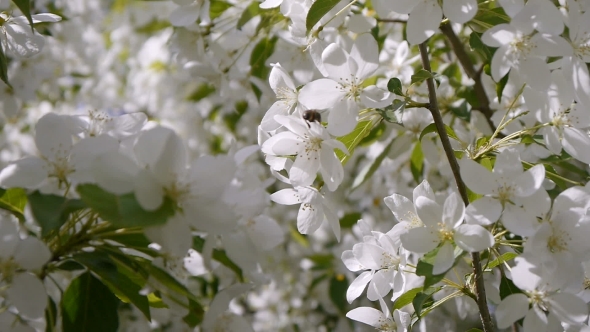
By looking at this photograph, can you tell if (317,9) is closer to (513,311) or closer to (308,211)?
(308,211)

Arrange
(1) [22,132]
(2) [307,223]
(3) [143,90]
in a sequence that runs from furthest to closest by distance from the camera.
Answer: (3) [143,90], (1) [22,132], (2) [307,223]

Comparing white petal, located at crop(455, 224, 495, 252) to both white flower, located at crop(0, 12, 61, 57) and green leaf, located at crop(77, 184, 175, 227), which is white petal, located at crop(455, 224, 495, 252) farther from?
white flower, located at crop(0, 12, 61, 57)

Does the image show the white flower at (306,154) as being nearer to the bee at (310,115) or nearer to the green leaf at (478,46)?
the bee at (310,115)

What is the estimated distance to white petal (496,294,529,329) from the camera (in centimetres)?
97

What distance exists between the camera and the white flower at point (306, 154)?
Answer: 3.57 ft

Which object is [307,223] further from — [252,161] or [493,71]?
[252,161]

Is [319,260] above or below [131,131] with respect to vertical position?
below

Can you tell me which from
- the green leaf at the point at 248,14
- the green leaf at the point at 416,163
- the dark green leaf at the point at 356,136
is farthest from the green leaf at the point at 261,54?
the dark green leaf at the point at 356,136

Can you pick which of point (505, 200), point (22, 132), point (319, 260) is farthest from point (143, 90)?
point (505, 200)

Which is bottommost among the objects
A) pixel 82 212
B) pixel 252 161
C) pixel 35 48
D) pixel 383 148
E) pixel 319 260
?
pixel 319 260

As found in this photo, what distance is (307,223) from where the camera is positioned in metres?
1.21

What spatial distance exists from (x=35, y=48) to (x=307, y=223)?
2.26 feet

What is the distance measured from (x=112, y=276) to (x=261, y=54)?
0.92 metres

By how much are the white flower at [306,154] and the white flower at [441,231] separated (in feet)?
0.58
